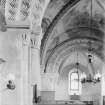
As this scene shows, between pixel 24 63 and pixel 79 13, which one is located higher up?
pixel 79 13

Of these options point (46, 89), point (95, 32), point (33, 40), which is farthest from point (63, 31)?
point (33, 40)

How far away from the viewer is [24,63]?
10.4 m

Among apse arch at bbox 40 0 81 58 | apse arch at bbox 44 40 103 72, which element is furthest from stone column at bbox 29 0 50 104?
apse arch at bbox 44 40 103 72

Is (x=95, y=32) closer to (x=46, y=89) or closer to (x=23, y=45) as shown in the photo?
(x=46, y=89)

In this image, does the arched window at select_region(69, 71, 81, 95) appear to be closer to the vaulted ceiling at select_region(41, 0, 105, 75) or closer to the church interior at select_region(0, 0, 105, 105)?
the church interior at select_region(0, 0, 105, 105)

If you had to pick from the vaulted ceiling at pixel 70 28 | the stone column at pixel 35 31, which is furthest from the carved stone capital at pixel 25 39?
the vaulted ceiling at pixel 70 28

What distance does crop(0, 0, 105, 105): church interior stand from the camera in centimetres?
1014

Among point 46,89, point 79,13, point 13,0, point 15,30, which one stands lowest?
point 46,89

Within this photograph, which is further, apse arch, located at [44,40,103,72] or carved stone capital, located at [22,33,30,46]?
apse arch, located at [44,40,103,72]

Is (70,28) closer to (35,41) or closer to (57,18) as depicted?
(57,18)

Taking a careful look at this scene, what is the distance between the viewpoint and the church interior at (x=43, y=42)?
10141mm

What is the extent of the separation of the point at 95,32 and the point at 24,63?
11.6 metres

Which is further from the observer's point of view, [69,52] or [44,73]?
[69,52]

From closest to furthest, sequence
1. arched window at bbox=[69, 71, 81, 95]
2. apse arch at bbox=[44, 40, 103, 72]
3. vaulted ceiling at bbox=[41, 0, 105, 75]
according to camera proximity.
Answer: vaulted ceiling at bbox=[41, 0, 105, 75] → apse arch at bbox=[44, 40, 103, 72] → arched window at bbox=[69, 71, 81, 95]
